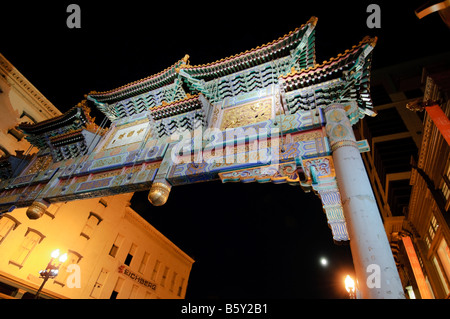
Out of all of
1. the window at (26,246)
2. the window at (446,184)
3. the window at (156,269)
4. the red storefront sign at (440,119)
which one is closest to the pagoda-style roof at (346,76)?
the red storefront sign at (440,119)

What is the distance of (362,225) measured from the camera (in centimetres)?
407

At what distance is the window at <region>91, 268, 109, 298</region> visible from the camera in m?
17.1

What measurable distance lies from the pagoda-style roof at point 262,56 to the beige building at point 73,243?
46.4 feet

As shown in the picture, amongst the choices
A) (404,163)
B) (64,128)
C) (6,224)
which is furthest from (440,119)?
(6,224)

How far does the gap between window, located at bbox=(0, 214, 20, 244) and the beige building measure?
0.14 feet

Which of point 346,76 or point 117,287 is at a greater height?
point 346,76

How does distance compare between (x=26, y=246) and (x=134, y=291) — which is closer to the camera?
(x=26, y=246)

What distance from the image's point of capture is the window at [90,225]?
57.7 ft

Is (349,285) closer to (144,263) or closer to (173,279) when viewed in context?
(144,263)

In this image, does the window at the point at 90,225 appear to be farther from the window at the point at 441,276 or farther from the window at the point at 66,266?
the window at the point at 441,276

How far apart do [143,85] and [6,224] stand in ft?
39.0

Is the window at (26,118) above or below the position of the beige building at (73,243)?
above

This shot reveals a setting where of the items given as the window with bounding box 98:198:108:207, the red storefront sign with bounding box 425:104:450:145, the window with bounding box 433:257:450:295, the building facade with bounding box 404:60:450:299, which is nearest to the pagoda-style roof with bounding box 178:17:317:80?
the red storefront sign with bounding box 425:104:450:145
